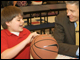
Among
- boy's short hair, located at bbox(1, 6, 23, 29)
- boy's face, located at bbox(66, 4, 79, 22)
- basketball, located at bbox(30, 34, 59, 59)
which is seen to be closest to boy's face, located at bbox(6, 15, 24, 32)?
boy's short hair, located at bbox(1, 6, 23, 29)

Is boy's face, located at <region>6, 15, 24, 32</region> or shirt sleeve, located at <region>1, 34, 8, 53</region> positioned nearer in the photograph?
shirt sleeve, located at <region>1, 34, 8, 53</region>

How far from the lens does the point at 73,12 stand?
1540 mm

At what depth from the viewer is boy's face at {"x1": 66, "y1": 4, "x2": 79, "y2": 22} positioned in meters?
1.50

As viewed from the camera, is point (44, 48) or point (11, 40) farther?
point (11, 40)

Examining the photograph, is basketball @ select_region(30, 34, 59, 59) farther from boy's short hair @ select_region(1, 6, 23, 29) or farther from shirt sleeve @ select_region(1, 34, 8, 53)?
boy's short hair @ select_region(1, 6, 23, 29)

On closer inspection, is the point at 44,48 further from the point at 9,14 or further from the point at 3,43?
the point at 9,14

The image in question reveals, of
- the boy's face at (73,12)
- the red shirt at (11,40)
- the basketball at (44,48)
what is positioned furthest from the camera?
the boy's face at (73,12)

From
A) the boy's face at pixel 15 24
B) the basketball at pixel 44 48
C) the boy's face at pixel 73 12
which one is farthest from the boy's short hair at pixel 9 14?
the boy's face at pixel 73 12

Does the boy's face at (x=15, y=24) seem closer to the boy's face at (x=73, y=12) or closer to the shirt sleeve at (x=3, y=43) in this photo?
the shirt sleeve at (x=3, y=43)

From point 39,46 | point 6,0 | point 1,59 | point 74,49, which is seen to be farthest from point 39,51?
point 6,0

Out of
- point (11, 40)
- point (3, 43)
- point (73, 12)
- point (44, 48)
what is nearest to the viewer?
point (44, 48)

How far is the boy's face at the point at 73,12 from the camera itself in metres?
1.50

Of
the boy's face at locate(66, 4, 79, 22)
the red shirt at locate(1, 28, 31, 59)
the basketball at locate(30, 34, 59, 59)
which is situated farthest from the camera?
the boy's face at locate(66, 4, 79, 22)

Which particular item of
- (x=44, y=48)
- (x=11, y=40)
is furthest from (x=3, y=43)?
(x=44, y=48)
